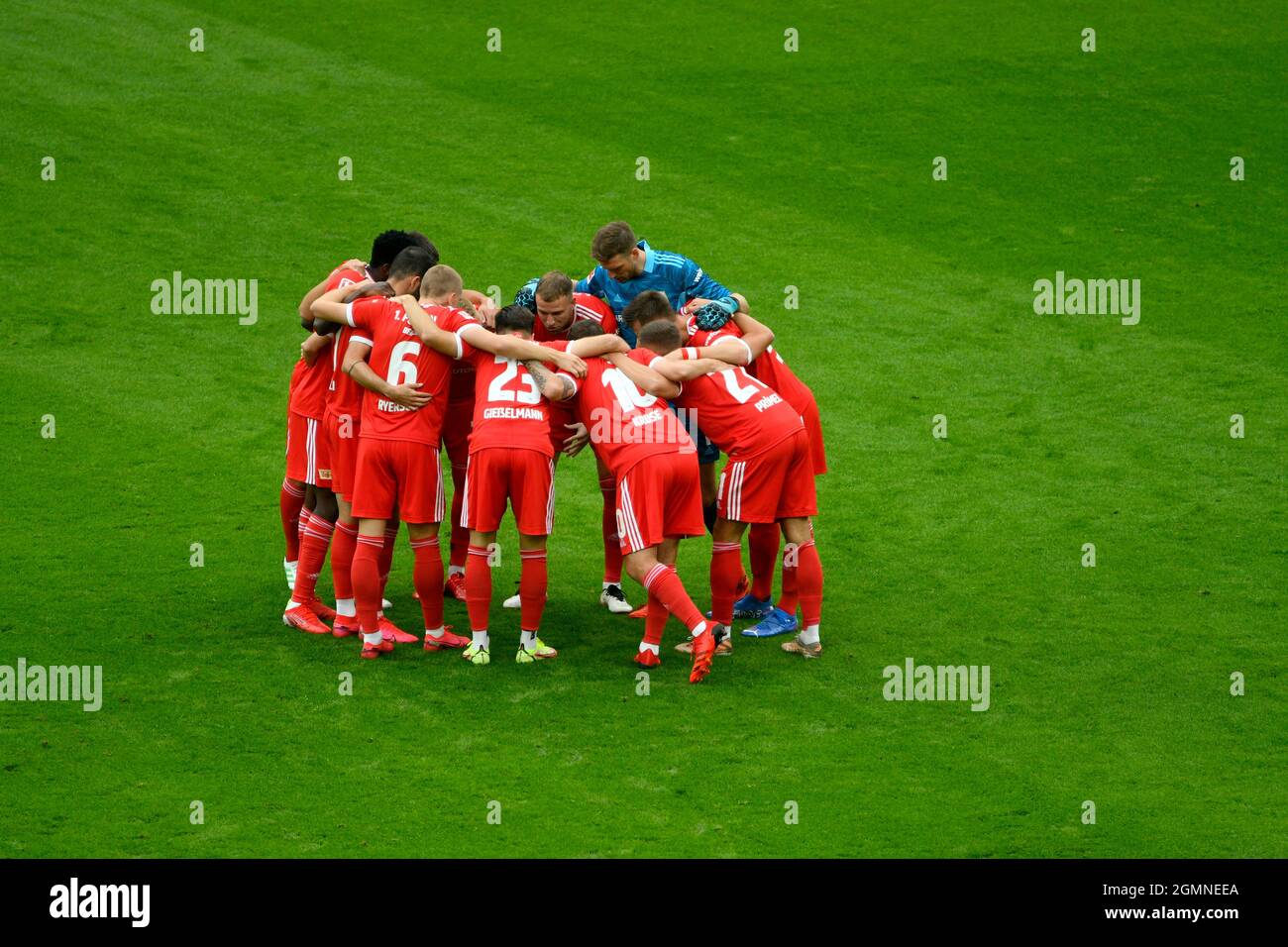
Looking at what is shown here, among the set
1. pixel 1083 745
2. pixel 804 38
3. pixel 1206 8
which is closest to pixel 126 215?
pixel 804 38

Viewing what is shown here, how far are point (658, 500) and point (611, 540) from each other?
4.06 ft

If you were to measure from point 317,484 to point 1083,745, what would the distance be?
4716 mm

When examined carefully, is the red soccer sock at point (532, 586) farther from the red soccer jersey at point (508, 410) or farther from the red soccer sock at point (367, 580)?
the red soccer sock at point (367, 580)

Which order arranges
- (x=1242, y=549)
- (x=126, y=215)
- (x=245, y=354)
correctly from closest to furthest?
(x=1242, y=549) → (x=245, y=354) → (x=126, y=215)

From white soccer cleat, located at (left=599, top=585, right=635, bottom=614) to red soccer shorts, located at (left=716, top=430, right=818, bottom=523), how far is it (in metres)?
1.13

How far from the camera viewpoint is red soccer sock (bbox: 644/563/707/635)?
8102mm

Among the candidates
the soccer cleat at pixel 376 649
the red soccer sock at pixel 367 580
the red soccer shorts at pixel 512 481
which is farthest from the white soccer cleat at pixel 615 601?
the red soccer sock at pixel 367 580

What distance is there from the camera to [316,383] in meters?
9.16

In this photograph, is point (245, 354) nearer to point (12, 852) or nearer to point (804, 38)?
point (12, 852)

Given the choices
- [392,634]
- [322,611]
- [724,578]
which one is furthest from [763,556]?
[322,611]

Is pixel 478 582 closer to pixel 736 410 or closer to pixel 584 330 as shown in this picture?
pixel 584 330

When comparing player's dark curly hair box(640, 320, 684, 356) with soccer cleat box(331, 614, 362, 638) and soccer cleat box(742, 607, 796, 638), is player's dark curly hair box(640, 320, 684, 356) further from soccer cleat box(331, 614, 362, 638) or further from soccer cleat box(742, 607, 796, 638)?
soccer cleat box(331, 614, 362, 638)

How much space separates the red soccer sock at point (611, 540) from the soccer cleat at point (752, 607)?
31.4 inches

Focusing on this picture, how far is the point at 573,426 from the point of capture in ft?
30.2
